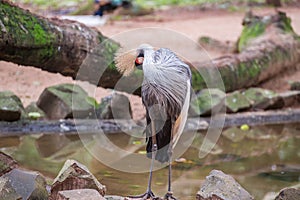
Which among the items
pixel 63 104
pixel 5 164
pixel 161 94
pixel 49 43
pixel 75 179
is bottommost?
pixel 63 104

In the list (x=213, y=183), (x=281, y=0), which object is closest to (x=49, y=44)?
(x=213, y=183)

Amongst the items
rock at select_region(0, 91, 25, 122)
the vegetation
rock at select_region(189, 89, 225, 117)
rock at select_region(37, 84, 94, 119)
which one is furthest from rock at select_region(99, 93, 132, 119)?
the vegetation

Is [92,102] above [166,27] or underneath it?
above

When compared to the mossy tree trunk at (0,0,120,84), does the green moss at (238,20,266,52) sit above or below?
below

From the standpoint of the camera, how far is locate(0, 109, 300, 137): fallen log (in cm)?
745

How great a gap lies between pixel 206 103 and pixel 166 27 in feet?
19.9

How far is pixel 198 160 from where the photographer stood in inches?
262

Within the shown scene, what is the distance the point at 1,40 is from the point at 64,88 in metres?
2.26

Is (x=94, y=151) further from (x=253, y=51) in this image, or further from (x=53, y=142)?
(x=253, y=51)

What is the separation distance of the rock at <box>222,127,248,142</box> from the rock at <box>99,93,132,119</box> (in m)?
1.17

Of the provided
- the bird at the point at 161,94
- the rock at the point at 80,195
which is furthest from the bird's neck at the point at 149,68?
the rock at the point at 80,195

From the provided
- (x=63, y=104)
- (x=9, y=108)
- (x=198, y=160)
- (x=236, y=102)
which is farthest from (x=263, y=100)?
(x=9, y=108)

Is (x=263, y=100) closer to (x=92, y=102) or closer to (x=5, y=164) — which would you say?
(x=92, y=102)

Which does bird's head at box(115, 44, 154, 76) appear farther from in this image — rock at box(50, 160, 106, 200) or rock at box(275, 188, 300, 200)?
rock at box(275, 188, 300, 200)
